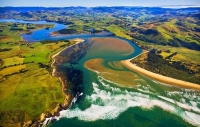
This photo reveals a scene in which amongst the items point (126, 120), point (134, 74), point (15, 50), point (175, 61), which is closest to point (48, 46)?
point (15, 50)

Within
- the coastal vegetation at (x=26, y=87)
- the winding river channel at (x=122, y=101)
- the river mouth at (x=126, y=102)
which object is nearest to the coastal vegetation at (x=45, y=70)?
the coastal vegetation at (x=26, y=87)

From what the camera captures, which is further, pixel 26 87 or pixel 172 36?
pixel 172 36

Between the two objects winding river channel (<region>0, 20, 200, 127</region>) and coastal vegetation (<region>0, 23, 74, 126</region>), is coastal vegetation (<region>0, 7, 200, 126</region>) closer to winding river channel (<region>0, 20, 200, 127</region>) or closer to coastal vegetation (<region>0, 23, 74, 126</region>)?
coastal vegetation (<region>0, 23, 74, 126</region>)

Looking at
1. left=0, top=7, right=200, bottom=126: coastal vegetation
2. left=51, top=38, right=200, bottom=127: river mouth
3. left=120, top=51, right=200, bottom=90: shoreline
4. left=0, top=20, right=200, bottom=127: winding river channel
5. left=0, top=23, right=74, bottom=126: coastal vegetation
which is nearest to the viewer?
left=0, top=20, right=200, bottom=127: winding river channel

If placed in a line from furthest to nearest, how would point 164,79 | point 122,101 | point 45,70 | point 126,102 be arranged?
point 45,70
point 164,79
point 122,101
point 126,102

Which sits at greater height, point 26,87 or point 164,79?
point 164,79

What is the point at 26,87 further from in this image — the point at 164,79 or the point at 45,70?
the point at 164,79

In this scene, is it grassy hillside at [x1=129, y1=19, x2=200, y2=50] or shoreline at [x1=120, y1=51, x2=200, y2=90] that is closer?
shoreline at [x1=120, y1=51, x2=200, y2=90]

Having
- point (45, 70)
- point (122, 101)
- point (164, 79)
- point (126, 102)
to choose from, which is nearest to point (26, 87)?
point (45, 70)

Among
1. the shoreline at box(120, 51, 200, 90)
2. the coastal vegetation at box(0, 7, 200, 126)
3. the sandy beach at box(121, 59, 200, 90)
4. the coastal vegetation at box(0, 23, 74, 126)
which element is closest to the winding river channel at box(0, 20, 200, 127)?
the coastal vegetation at box(0, 7, 200, 126)

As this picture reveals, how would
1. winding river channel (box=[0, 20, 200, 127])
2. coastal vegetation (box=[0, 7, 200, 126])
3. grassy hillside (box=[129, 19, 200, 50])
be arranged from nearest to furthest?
1. winding river channel (box=[0, 20, 200, 127])
2. coastal vegetation (box=[0, 7, 200, 126])
3. grassy hillside (box=[129, 19, 200, 50])
